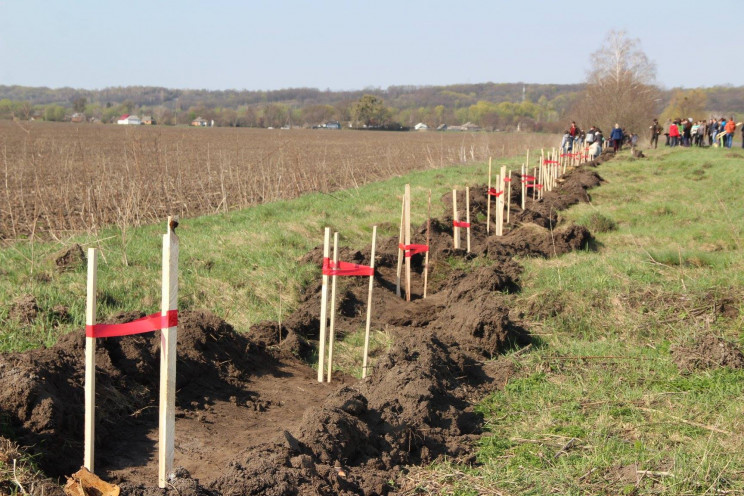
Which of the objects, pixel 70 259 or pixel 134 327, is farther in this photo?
pixel 70 259

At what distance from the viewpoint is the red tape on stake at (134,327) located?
356 centimetres

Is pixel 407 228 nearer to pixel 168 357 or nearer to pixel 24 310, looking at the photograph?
pixel 24 310

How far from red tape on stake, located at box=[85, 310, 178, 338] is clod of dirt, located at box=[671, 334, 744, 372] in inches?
181

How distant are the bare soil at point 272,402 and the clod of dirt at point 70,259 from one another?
2.52 metres

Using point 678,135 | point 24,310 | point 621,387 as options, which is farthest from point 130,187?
point 678,135

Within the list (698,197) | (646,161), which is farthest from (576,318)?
(646,161)

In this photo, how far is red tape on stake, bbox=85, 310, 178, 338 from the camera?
356cm

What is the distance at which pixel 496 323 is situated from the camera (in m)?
7.15

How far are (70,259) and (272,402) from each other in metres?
3.91

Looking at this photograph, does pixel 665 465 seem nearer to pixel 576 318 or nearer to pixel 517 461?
pixel 517 461

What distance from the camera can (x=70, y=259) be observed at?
8477 millimetres

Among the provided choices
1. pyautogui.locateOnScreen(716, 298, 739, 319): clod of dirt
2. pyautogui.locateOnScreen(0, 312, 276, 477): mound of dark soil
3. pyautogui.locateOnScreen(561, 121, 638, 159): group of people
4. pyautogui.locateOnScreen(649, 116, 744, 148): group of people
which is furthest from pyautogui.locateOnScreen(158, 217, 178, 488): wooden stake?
pyautogui.locateOnScreen(649, 116, 744, 148): group of people

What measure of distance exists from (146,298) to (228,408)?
269 centimetres

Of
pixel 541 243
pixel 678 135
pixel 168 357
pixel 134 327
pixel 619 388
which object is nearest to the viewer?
pixel 168 357
